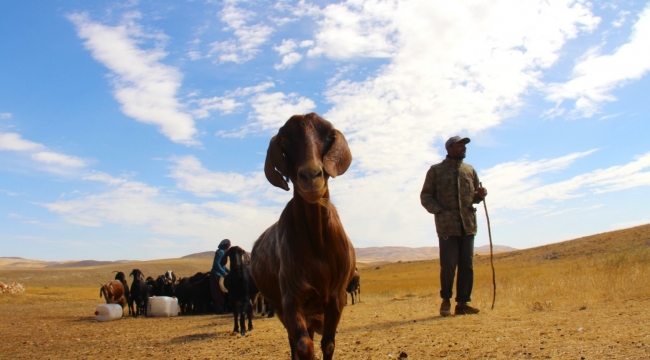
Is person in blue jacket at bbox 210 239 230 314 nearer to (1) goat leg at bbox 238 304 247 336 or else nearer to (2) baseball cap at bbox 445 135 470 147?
(1) goat leg at bbox 238 304 247 336

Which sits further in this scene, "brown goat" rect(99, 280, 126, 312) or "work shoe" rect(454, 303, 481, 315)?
"brown goat" rect(99, 280, 126, 312)

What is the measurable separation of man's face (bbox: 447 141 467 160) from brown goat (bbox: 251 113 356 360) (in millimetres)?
4937

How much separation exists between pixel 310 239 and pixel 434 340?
9.25 ft

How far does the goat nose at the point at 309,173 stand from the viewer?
145 inches

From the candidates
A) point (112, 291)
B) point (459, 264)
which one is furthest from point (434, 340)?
point (112, 291)

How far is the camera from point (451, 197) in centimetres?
907

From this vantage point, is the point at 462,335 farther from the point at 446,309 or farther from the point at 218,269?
the point at 218,269

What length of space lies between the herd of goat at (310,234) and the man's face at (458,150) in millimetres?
4843

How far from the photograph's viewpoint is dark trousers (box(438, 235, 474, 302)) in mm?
8867

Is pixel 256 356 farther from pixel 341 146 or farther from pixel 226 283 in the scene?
pixel 226 283

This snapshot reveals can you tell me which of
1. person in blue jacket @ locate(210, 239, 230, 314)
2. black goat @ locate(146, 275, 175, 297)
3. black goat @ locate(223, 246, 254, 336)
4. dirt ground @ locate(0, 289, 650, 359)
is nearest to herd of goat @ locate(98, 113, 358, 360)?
dirt ground @ locate(0, 289, 650, 359)

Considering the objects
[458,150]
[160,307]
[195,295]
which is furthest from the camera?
[195,295]

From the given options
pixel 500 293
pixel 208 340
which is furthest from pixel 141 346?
pixel 500 293

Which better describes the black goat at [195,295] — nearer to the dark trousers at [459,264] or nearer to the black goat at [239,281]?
the black goat at [239,281]
